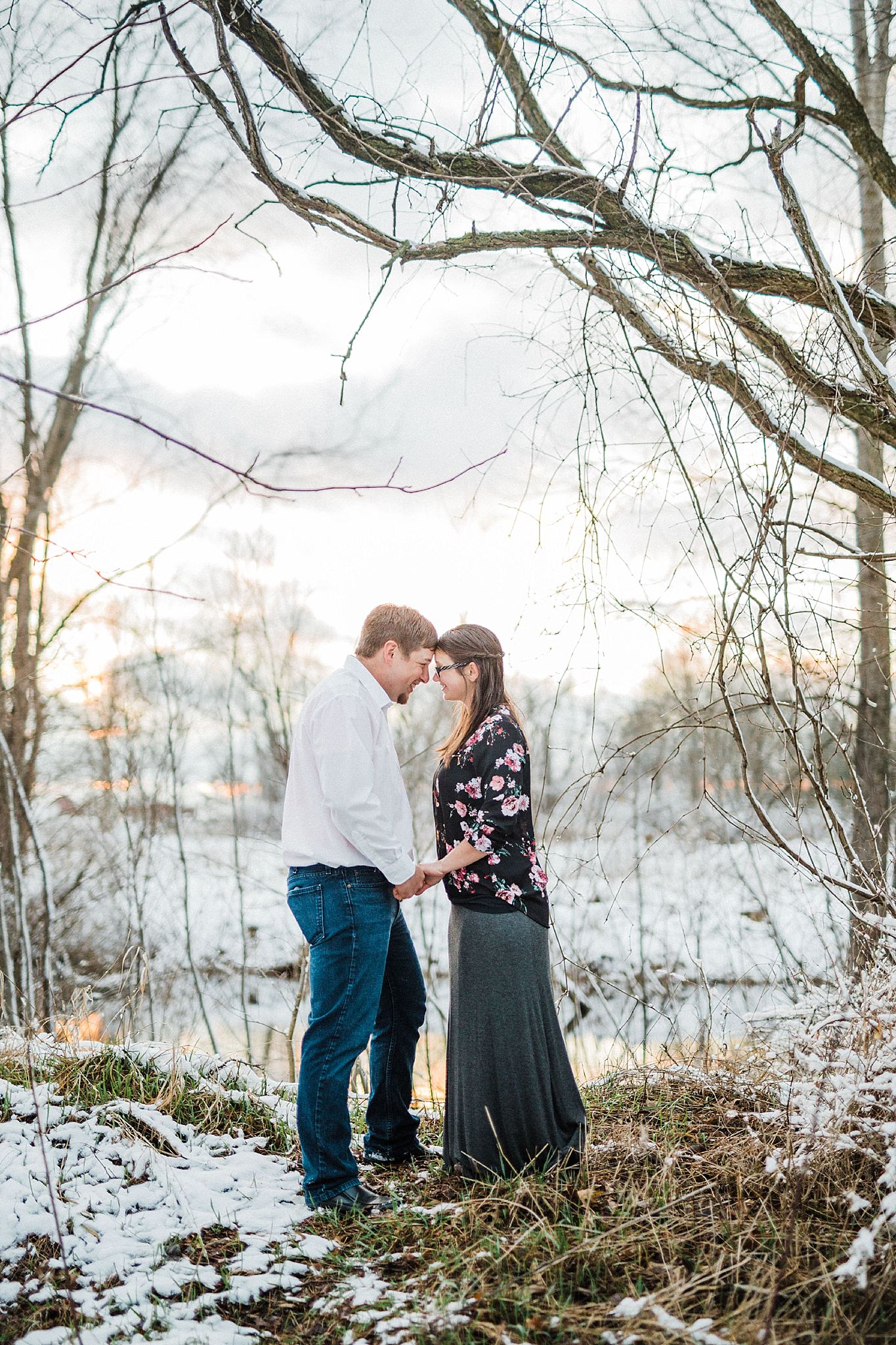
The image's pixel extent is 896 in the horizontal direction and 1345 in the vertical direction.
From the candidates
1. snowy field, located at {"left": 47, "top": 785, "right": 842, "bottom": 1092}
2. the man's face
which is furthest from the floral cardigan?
snowy field, located at {"left": 47, "top": 785, "right": 842, "bottom": 1092}

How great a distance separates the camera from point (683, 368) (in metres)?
3.51

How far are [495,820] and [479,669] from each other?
540 mm

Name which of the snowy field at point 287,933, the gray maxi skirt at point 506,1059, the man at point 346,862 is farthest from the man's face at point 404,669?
the snowy field at point 287,933

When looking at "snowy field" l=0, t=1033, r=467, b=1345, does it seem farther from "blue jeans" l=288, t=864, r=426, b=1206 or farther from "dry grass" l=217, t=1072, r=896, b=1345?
"blue jeans" l=288, t=864, r=426, b=1206

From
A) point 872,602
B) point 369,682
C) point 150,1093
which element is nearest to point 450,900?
point 369,682

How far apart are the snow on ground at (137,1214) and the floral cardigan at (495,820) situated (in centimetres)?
114

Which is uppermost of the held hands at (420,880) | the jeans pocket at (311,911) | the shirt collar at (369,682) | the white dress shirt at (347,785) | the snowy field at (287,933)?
the shirt collar at (369,682)

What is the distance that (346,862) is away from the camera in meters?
3.05

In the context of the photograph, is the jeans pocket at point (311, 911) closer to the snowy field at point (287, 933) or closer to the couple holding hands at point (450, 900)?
the couple holding hands at point (450, 900)

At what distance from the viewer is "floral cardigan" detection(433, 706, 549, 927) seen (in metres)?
3.05

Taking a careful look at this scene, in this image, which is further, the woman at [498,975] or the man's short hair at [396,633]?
the man's short hair at [396,633]

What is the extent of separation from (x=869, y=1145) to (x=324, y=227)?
3.80 m

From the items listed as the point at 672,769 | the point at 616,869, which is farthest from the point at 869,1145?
the point at 672,769

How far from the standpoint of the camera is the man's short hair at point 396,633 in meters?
3.24
